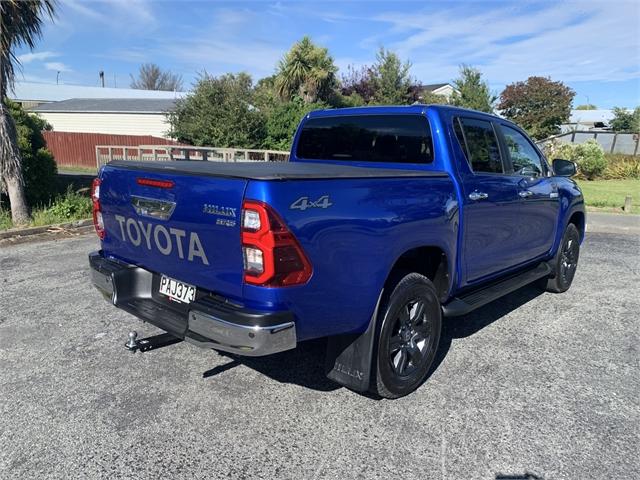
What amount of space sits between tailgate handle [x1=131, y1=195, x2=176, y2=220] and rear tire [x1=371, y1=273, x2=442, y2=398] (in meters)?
1.43

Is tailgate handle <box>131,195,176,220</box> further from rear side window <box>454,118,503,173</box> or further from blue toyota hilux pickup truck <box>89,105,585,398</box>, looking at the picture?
rear side window <box>454,118,503,173</box>

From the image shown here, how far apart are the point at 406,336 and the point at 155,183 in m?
1.90

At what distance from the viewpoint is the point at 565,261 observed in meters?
5.99

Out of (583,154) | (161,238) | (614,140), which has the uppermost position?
(614,140)

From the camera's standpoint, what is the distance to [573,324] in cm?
504

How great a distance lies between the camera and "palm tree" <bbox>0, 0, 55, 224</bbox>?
850cm

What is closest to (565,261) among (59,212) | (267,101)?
(59,212)

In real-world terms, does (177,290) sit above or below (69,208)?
above

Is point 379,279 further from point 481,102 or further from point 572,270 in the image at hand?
point 481,102

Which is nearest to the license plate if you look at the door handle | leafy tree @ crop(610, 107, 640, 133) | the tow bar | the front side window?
the tow bar

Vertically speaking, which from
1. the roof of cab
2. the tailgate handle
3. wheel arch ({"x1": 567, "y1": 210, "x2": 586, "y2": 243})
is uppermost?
the roof of cab

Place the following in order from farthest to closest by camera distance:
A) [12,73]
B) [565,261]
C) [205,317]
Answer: [12,73] < [565,261] < [205,317]

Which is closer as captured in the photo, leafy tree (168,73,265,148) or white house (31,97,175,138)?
leafy tree (168,73,265,148)

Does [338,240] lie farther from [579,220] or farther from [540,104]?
[540,104]
